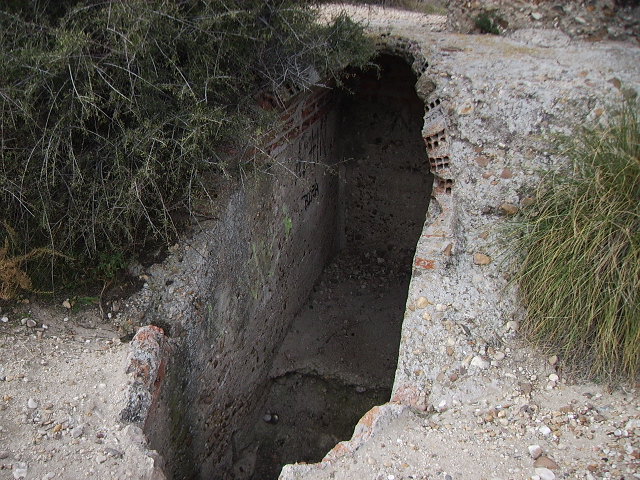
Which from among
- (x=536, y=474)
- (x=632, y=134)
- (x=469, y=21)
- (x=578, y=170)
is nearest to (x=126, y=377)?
(x=536, y=474)

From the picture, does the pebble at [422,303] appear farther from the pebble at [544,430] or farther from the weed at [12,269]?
the weed at [12,269]

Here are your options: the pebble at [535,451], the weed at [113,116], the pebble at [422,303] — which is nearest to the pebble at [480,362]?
the pebble at [422,303]

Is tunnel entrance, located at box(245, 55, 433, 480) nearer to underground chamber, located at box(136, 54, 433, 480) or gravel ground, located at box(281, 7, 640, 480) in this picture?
underground chamber, located at box(136, 54, 433, 480)

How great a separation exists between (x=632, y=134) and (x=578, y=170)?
0.32 metres

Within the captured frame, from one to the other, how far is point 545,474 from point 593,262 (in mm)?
1077

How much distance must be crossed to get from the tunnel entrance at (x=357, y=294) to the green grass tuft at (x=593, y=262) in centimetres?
185

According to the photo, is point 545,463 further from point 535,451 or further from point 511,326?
point 511,326

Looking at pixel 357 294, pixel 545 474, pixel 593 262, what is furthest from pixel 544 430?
pixel 357 294

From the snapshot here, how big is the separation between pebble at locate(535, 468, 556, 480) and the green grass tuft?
0.69 m

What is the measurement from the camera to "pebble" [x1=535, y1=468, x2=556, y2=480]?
256 centimetres

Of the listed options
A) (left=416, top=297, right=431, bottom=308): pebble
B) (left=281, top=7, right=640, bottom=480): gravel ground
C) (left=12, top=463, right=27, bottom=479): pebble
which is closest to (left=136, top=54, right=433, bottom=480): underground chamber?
A: (left=12, top=463, right=27, bottom=479): pebble

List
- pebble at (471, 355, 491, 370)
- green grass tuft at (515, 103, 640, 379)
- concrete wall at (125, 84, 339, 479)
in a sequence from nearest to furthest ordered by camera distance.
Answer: green grass tuft at (515, 103, 640, 379) → pebble at (471, 355, 491, 370) → concrete wall at (125, 84, 339, 479)

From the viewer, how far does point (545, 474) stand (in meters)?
2.57

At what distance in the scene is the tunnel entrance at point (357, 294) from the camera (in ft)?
17.0
